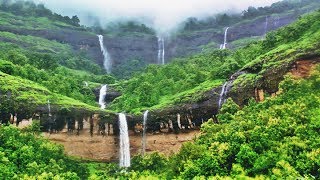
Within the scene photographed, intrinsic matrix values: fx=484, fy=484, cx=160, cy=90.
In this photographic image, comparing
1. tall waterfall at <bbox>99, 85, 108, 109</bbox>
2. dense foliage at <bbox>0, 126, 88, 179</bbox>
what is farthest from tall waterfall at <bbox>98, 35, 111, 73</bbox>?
dense foliage at <bbox>0, 126, 88, 179</bbox>

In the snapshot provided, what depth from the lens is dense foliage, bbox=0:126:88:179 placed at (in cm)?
3131

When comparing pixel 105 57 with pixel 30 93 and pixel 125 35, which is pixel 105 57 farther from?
pixel 30 93

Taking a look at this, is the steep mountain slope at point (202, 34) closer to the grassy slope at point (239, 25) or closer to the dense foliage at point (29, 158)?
Answer: the grassy slope at point (239, 25)

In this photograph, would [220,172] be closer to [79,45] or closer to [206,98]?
[206,98]

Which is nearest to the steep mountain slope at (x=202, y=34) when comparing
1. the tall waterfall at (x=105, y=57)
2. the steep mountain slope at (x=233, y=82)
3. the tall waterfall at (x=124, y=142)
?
the tall waterfall at (x=105, y=57)

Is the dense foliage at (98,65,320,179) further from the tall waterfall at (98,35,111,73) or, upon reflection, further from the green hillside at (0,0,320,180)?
the tall waterfall at (98,35,111,73)

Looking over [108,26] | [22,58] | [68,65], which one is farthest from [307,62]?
[108,26]

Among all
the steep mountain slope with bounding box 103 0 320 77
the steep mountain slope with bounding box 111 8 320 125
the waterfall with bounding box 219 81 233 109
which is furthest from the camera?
the steep mountain slope with bounding box 103 0 320 77

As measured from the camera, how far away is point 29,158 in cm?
3422

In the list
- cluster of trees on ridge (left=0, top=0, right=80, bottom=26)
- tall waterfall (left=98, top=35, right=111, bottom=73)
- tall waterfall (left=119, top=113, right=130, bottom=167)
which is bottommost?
tall waterfall (left=119, top=113, right=130, bottom=167)

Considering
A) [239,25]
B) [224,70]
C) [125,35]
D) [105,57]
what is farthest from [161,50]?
[224,70]

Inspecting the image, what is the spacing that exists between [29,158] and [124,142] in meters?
14.5

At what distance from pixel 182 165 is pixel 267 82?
15.8 metres

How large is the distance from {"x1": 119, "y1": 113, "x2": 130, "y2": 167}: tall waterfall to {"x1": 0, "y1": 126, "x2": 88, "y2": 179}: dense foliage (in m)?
7.98
